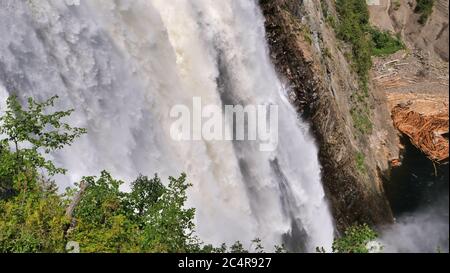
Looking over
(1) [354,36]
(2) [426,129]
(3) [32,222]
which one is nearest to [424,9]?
(2) [426,129]

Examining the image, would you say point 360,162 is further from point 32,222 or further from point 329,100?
point 32,222

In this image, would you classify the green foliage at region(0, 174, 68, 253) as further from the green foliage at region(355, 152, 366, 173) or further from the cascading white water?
the green foliage at region(355, 152, 366, 173)

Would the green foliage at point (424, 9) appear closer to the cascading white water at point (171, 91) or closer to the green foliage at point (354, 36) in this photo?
the green foliage at point (354, 36)

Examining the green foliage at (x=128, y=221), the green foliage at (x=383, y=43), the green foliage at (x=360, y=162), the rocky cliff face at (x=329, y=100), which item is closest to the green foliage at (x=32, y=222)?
the green foliage at (x=128, y=221)

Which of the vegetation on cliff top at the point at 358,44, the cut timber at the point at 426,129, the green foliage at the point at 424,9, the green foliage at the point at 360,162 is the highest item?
the green foliage at the point at 424,9

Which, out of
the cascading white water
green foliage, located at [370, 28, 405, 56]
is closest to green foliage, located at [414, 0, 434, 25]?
green foliage, located at [370, 28, 405, 56]

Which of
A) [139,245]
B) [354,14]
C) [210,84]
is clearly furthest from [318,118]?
[139,245]
